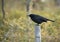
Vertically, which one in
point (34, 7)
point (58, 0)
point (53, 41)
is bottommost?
point (53, 41)

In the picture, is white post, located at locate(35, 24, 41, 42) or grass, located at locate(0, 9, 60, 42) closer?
white post, located at locate(35, 24, 41, 42)

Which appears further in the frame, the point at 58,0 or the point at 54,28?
the point at 58,0

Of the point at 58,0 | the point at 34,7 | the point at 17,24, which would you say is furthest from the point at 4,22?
the point at 58,0

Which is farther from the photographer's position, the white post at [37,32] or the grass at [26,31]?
the grass at [26,31]

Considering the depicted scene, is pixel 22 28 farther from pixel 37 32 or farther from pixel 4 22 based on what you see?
pixel 37 32

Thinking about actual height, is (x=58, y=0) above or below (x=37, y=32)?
above

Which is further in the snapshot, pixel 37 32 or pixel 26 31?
pixel 26 31

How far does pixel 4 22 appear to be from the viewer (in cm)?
984

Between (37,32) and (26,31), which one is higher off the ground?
(26,31)

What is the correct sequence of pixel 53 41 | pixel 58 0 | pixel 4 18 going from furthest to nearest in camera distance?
pixel 58 0, pixel 4 18, pixel 53 41

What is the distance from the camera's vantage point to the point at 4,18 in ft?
34.6

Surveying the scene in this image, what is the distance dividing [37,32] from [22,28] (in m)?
2.94

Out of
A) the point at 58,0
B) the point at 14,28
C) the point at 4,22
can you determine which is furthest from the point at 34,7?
the point at 14,28

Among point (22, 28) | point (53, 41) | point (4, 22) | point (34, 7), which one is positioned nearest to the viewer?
point (53, 41)
